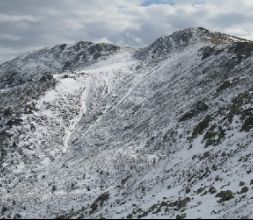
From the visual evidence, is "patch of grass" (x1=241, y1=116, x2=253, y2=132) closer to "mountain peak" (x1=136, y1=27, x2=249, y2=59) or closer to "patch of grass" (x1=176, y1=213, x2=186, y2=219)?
"patch of grass" (x1=176, y1=213, x2=186, y2=219)

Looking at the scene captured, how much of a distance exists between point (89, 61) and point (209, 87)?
6329 centimetres

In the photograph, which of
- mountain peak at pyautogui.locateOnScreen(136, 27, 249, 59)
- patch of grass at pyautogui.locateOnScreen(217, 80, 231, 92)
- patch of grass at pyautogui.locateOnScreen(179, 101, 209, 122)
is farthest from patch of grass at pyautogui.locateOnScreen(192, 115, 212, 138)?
mountain peak at pyautogui.locateOnScreen(136, 27, 249, 59)

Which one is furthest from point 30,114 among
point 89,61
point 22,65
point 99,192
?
point 22,65

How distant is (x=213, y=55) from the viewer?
265ft

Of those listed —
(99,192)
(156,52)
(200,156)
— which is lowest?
(99,192)

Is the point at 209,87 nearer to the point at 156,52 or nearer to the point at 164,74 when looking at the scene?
the point at 164,74

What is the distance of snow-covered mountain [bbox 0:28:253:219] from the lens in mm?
36594

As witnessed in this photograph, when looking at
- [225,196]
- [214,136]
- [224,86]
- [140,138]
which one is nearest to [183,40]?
[224,86]

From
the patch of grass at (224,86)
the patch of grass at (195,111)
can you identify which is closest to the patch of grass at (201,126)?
the patch of grass at (195,111)

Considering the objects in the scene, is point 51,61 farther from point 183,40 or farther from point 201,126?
point 201,126

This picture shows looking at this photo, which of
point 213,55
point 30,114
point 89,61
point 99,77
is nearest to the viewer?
point 30,114

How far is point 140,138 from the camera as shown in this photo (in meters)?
59.5

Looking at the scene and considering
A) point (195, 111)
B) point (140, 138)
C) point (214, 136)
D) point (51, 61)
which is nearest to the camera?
point (214, 136)

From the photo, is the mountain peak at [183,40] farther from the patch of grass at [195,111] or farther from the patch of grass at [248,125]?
the patch of grass at [248,125]
